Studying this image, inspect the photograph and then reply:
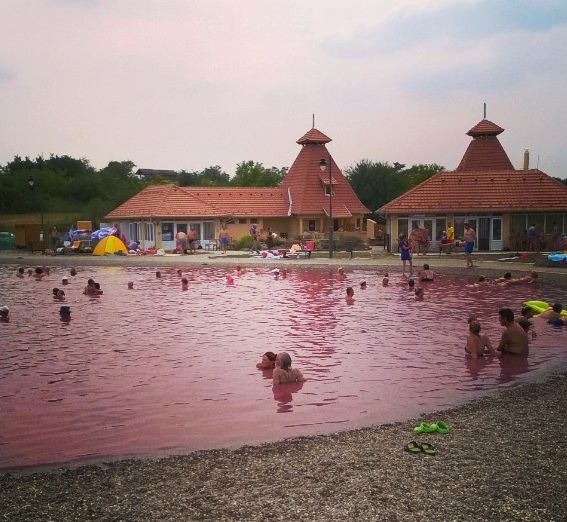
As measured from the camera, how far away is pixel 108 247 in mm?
43000

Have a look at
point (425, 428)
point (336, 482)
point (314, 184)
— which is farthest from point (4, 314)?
point (314, 184)

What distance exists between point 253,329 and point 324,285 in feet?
31.8

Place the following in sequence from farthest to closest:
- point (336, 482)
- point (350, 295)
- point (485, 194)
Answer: point (485, 194)
point (350, 295)
point (336, 482)

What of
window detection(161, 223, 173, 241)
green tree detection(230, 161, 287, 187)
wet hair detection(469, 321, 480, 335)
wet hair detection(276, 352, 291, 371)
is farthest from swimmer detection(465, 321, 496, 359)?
green tree detection(230, 161, 287, 187)

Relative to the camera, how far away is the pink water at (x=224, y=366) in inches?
332

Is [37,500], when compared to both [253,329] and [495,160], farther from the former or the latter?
[495,160]

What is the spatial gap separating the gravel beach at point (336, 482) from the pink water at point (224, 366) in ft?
3.02

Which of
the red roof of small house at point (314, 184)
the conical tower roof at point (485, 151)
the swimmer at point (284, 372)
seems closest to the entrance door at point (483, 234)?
the conical tower roof at point (485, 151)

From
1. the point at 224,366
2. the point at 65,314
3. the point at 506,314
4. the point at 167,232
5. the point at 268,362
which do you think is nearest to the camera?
the point at 506,314

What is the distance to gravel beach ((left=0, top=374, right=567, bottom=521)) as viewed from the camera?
541cm

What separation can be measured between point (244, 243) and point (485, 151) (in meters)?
19.6

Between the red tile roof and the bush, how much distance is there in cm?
1055

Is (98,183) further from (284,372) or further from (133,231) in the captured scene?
(284,372)

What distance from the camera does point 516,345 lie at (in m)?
12.2
